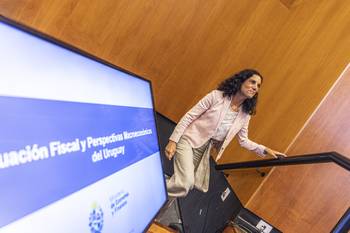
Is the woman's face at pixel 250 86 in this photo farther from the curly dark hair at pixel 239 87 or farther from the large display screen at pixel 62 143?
the large display screen at pixel 62 143

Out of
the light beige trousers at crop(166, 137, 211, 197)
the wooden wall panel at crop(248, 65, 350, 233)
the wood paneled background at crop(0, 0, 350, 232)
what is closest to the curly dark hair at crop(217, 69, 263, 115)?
the light beige trousers at crop(166, 137, 211, 197)

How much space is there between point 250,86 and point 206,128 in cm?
47

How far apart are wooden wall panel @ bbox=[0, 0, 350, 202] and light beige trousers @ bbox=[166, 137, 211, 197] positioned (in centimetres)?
89

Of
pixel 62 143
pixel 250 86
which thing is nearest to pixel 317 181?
pixel 250 86

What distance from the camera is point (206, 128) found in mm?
2516

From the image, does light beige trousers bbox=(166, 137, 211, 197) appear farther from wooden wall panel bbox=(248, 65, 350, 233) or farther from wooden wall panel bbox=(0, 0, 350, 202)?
wooden wall panel bbox=(248, 65, 350, 233)

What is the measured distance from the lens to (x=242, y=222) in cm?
337

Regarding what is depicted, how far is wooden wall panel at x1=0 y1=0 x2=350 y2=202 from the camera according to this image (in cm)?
298

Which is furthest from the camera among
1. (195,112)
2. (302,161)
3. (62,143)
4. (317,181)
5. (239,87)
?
(317,181)

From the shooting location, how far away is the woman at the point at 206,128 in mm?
2418

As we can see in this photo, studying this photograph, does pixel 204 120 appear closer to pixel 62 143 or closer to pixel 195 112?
pixel 195 112

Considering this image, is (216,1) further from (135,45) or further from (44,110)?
(44,110)

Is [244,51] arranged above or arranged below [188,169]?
above

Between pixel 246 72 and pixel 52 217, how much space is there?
2236 mm
